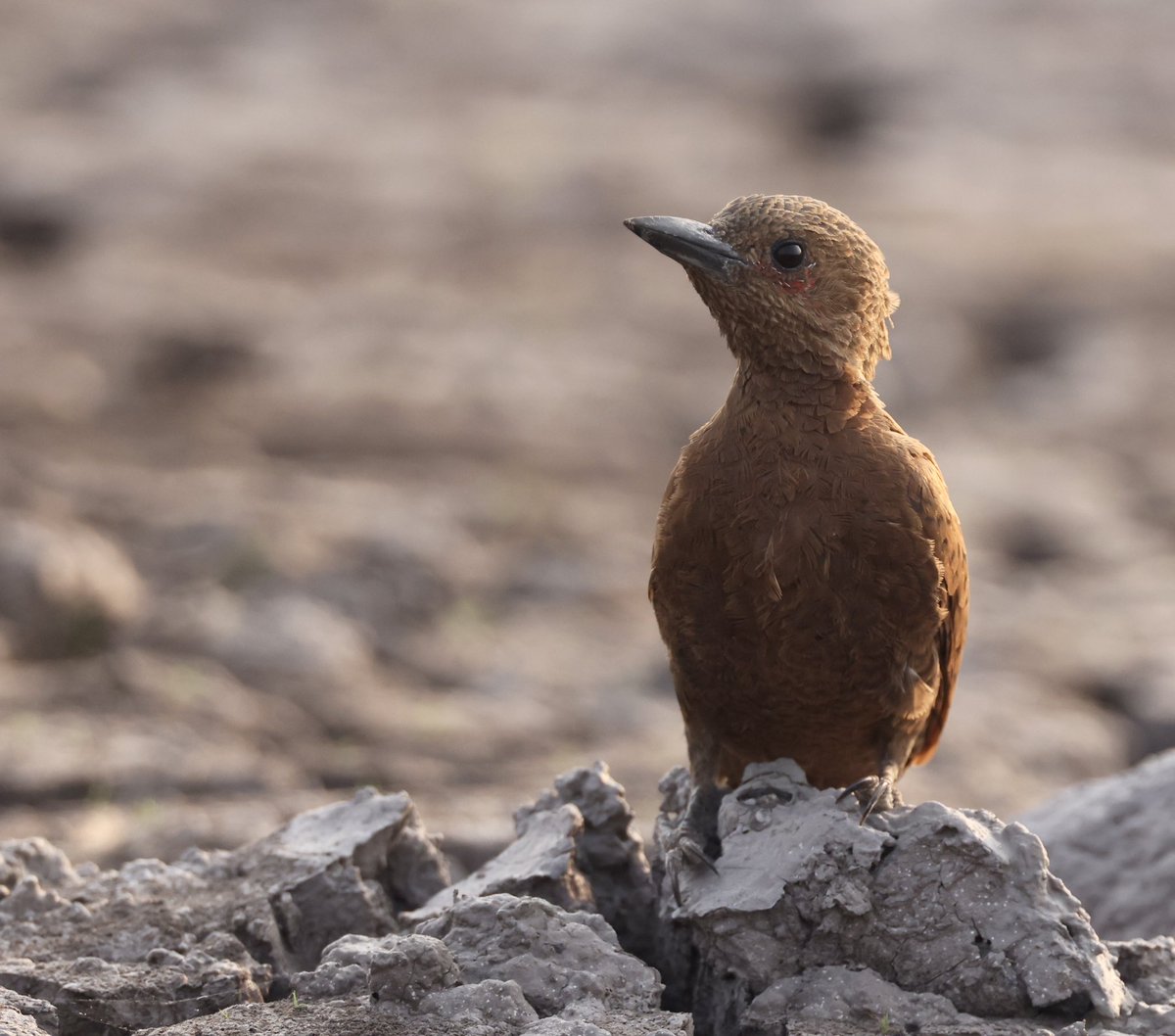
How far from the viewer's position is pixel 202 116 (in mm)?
17891

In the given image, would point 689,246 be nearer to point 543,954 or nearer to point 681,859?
point 681,859

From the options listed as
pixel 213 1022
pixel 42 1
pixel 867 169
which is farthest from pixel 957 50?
pixel 213 1022

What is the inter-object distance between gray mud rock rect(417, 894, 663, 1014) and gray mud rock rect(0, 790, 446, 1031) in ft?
1.62

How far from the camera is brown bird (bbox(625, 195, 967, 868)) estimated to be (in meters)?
4.22

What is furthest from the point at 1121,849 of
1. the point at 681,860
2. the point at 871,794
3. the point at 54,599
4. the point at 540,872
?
the point at 54,599

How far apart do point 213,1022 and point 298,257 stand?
1219cm

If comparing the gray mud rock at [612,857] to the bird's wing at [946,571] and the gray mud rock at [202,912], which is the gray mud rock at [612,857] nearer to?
the gray mud rock at [202,912]

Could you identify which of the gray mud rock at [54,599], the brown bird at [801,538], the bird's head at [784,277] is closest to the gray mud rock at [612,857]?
the brown bird at [801,538]

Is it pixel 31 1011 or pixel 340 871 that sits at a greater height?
pixel 340 871

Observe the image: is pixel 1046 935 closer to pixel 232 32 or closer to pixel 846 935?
pixel 846 935

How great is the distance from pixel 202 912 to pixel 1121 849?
279 centimetres

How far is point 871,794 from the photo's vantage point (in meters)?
4.30

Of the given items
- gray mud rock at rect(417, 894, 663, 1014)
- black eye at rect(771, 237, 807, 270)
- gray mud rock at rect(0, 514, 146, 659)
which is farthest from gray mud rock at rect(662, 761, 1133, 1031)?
gray mud rock at rect(0, 514, 146, 659)

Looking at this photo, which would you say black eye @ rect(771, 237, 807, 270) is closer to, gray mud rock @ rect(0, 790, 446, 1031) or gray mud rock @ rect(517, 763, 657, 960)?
gray mud rock @ rect(517, 763, 657, 960)
